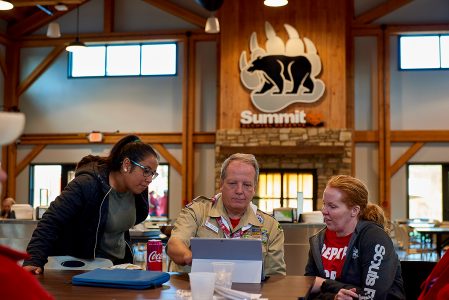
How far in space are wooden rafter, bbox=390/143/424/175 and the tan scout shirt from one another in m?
11.5

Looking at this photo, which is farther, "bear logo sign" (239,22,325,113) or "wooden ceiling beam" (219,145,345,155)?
"bear logo sign" (239,22,325,113)

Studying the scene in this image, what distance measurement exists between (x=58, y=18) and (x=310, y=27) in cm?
652

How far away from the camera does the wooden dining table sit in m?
2.26

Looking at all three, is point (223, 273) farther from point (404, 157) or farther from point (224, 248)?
point (404, 157)

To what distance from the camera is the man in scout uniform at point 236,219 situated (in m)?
3.10

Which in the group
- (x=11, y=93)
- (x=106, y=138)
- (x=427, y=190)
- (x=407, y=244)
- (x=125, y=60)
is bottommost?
(x=407, y=244)

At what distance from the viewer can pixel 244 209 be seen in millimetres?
3172

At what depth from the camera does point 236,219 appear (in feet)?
10.5

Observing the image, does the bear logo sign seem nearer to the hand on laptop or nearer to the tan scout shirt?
the tan scout shirt

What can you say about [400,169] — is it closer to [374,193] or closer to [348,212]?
[374,193]

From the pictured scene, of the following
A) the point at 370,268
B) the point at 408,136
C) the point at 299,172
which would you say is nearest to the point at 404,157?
the point at 408,136

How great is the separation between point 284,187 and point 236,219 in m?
10.8

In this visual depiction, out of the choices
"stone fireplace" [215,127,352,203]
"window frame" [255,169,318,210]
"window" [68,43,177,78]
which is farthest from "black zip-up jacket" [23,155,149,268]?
"window" [68,43,177,78]

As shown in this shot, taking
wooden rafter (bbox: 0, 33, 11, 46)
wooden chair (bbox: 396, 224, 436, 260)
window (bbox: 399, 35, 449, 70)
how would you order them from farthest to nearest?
wooden rafter (bbox: 0, 33, 11, 46) < window (bbox: 399, 35, 449, 70) < wooden chair (bbox: 396, 224, 436, 260)
